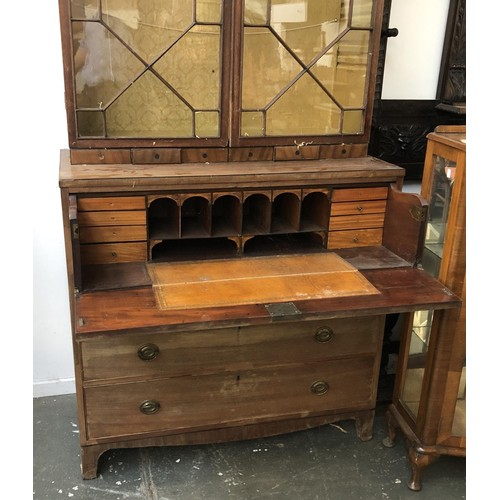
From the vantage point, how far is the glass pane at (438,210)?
1.75 meters

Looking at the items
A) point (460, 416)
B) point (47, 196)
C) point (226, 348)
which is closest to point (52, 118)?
point (47, 196)

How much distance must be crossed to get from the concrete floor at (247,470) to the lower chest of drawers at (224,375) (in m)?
0.23

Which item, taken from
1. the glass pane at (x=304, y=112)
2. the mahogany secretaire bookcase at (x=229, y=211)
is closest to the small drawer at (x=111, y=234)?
the mahogany secretaire bookcase at (x=229, y=211)

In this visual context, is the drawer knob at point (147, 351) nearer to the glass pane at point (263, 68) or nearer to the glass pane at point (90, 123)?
the glass pane at point (90, 123)

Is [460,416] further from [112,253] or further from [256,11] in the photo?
[256,11]

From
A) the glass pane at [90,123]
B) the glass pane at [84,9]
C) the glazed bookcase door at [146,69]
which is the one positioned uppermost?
the glass pane at [84,9]

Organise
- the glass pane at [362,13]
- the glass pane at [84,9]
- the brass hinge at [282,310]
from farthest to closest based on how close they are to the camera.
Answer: the glass pane at [362,13] → the glass pane at [84,9] → the brass hinge at [282,310]

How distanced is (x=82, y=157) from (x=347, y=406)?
131cm

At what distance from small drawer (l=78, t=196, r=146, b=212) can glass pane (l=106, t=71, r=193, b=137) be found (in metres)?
0.25

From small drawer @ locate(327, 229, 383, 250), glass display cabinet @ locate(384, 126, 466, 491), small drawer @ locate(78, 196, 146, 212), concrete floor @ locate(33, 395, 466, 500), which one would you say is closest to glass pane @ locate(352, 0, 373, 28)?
glass display cabinet @ locate(384, 126, 466, 491)

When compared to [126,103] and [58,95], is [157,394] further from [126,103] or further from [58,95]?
[58,95]

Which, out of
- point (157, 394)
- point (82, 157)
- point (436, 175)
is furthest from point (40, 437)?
point (436, 175)

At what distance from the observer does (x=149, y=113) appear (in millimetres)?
1799

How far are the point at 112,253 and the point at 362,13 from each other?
1.20m
